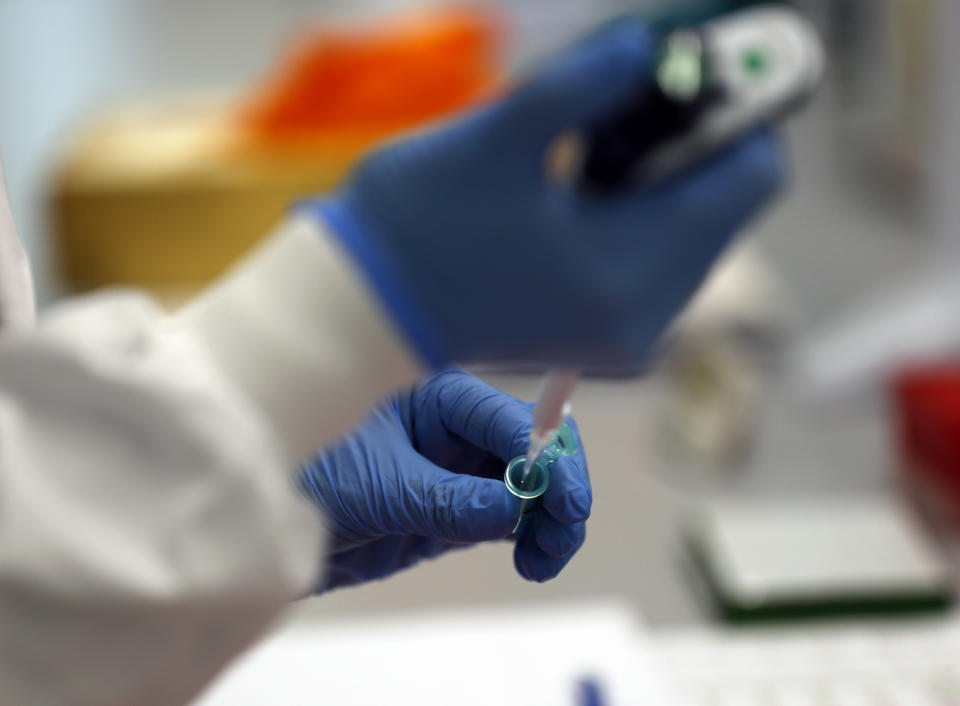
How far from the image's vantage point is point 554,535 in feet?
1.20

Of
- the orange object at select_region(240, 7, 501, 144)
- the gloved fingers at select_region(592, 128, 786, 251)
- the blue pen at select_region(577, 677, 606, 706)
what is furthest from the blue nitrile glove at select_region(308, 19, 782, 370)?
the orange object at select_region(240, 7, 501, 144)

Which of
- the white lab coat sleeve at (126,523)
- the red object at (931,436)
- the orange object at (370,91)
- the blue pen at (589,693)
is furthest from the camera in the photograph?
the orange object at (370,91)

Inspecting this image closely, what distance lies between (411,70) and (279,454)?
1867 mm

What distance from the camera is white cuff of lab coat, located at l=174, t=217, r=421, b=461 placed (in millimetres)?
339

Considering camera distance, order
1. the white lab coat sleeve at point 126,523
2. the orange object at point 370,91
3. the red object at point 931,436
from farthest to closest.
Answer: the orange object at point 370,91
the red object at point 931,436
the white lab coat sleeve at point 126,523

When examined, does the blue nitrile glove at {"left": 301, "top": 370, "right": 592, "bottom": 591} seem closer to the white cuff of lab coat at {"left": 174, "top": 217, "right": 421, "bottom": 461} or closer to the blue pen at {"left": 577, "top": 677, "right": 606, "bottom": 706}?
the white cuff of lab coat at {"left": 174, "top": 217, "right": 421, "bottom": 461}

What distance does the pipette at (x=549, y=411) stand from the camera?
1.20 ft

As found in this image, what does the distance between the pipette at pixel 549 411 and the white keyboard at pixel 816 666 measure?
1.23ft

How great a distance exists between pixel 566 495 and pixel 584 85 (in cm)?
16

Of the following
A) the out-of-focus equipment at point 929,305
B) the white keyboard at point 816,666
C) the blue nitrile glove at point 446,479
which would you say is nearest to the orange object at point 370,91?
the out-of-focus equipment at point 929,305

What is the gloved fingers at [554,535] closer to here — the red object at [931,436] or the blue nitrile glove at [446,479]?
the blue nitrile glove at [446,479]

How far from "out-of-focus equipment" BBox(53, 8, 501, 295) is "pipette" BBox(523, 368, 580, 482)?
4.81 feet

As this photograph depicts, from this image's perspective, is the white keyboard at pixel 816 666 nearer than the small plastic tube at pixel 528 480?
No

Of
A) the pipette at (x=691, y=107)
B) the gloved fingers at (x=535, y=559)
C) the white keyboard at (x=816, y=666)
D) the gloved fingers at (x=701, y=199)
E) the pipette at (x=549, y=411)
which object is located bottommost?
the white keyboard at (x=816, y=666)
